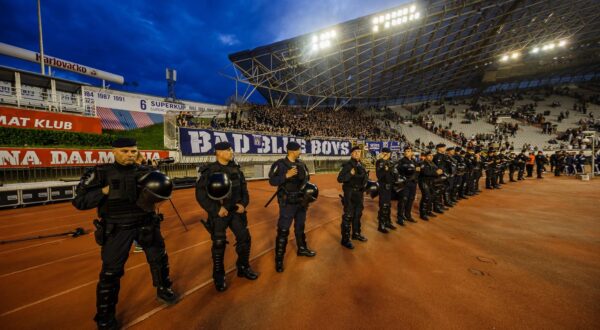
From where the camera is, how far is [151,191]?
7.80 feet

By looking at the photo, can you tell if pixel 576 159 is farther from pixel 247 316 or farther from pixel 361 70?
pixel 247 316

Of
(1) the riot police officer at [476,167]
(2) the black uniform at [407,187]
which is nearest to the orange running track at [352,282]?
(2) the black uniform at [407,187]

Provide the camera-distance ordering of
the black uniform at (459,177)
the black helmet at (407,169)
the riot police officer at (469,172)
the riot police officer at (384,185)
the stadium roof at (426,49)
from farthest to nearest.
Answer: the stadium roof at (426,49) < the riot police officer at (469,172) < the black uniform at (459,177) < the black helmet at (407,169) < the riot police officer at (384,185)

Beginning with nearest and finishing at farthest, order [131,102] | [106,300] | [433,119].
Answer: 1. [106,300]
2. [131,102]
3. [433,119]

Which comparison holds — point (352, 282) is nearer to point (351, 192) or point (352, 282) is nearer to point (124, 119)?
point (351, 192)

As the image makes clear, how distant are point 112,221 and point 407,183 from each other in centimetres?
615

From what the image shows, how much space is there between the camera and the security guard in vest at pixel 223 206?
9.55 feet

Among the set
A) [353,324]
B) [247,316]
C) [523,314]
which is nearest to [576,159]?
[523,314]

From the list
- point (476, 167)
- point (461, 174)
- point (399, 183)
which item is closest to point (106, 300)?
point (399, 183)

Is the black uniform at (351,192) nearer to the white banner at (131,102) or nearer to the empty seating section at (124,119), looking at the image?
the white banner at (131,102)

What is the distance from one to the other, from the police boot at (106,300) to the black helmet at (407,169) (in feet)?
19.4

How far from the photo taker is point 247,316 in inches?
103

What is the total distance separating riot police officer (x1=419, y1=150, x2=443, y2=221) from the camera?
6.47m

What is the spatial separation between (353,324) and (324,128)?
26.3 meters
